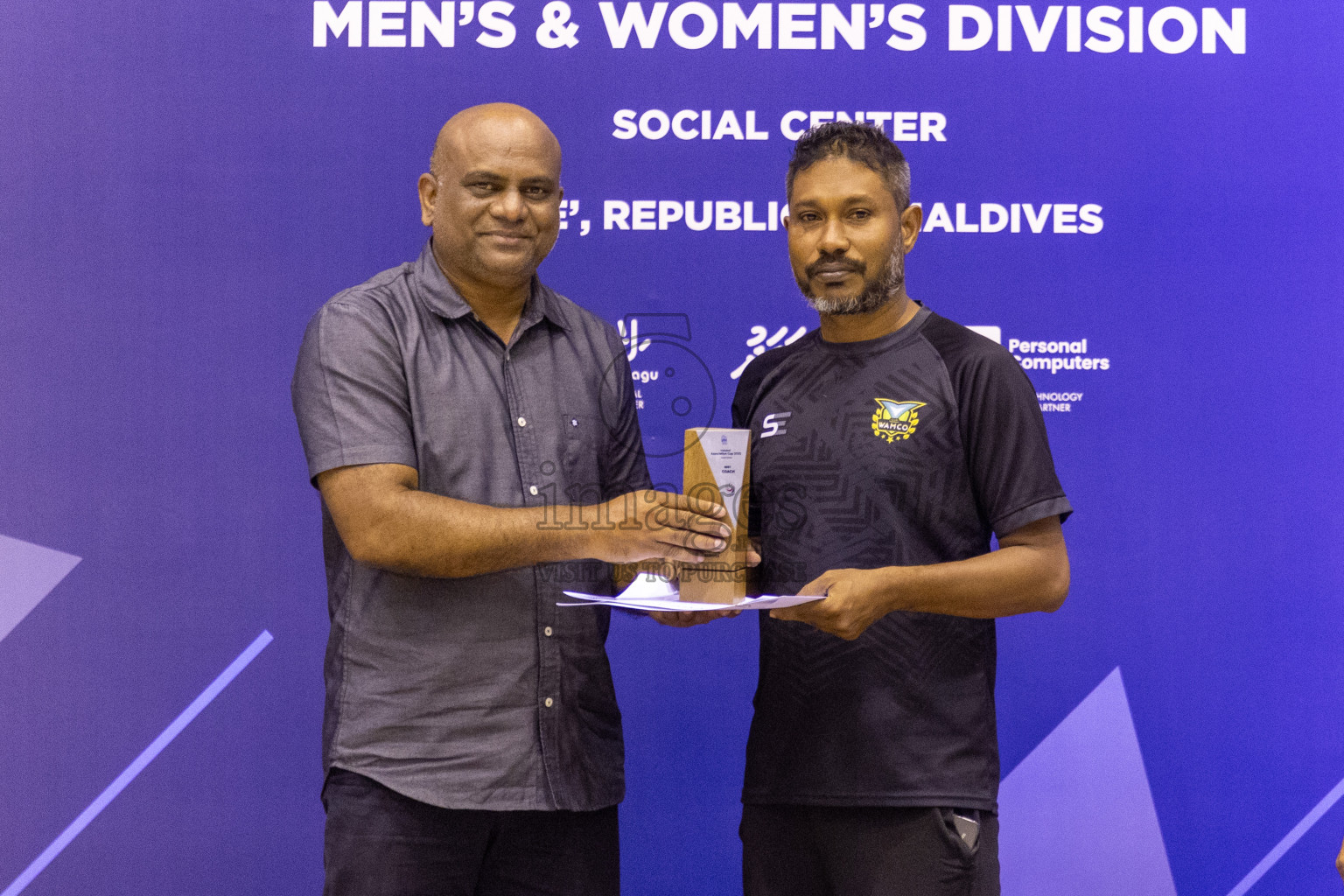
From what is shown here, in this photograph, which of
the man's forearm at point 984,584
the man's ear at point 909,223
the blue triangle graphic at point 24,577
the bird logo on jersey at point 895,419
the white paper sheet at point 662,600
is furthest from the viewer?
the blue triangle graphic at point 24,577

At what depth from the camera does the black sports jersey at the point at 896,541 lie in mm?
1655

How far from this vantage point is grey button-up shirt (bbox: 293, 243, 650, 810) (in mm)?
1669

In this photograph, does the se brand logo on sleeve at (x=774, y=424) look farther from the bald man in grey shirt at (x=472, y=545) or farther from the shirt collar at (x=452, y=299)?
the shirt collar at (x=452, y=299)

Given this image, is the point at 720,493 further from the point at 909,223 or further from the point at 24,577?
the point at 24,577

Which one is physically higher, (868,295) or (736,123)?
(736,123)

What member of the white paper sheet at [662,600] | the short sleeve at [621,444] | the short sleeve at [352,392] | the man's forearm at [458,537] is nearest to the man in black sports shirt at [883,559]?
the white paper sheet at [662,600]

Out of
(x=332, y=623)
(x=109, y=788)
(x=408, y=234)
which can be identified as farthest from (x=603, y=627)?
(x=109, y=788)

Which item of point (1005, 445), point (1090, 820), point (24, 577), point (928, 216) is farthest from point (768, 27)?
point (24, 577)

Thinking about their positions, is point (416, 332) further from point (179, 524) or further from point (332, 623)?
point (179, 524)

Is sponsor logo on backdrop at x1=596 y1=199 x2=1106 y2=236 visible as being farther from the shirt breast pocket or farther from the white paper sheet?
the white paper sheet

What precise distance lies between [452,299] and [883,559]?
0.78 meters

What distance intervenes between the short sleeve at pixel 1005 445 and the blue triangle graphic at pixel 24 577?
85.9 inches

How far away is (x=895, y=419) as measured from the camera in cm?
172

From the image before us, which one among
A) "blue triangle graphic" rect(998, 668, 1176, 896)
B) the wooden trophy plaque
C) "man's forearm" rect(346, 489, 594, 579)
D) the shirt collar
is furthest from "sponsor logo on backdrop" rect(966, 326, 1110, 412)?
"man's forearm" rect(346, 489, 594, 579)
